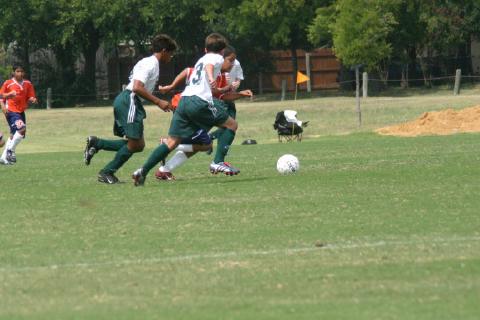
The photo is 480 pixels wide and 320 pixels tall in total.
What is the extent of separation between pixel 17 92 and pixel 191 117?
10789mm

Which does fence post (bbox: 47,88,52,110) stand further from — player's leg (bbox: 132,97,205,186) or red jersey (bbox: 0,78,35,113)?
player's leg (bbox: 132,97,205,186)

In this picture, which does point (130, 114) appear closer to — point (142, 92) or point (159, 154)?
point (142, 92)

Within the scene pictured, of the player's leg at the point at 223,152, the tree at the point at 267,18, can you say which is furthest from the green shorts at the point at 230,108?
the tree at the point at 267,18

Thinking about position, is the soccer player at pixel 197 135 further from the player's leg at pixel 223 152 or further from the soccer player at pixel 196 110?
the soccer player at pixel 196 110

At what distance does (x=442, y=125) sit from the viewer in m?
31.9

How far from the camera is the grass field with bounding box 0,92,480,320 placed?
726 cm

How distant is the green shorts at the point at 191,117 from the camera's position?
1462 cm

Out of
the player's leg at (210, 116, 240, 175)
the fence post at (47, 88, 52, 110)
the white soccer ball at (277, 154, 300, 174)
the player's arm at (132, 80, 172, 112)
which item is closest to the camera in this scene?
the player's arm at (132, 80, 172, 112)

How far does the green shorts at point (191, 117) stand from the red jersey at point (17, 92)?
1061 cm

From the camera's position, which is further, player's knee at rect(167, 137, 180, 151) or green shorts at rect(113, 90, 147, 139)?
green shorts at rect(113, 90, 147, 139)

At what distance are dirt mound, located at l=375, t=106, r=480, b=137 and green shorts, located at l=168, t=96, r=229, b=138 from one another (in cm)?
1632

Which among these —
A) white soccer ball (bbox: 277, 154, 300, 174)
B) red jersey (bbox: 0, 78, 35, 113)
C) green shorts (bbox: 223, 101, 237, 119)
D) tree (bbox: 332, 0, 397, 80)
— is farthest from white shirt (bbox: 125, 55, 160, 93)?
tree (bbox: 332, 0, 397, 80)

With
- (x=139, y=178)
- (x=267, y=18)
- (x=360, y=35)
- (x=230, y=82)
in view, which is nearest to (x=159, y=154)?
(x=139, y=178)

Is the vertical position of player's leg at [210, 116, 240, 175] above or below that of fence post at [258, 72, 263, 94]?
above
